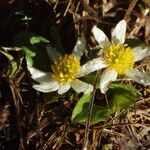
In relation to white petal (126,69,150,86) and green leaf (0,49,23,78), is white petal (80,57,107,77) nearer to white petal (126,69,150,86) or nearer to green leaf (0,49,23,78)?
white petal (126,69,150,86)

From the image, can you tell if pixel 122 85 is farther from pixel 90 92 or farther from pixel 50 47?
pixel 50 47

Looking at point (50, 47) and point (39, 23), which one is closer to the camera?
point (50, 47)

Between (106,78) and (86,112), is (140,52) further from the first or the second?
(86,112)

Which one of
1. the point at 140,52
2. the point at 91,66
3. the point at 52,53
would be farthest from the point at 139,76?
the point at 52,53

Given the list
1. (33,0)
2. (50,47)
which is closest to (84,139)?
(50,47)

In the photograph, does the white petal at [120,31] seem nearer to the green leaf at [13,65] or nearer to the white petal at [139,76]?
the white petal at [139,76]

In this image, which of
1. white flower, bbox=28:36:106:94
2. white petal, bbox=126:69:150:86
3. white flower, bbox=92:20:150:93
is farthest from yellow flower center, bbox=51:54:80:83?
white petal, bbox=126:69:150:86

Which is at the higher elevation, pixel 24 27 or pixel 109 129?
pixel 24 27

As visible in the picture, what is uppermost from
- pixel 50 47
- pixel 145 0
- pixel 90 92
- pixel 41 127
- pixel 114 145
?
pixel 145 0
